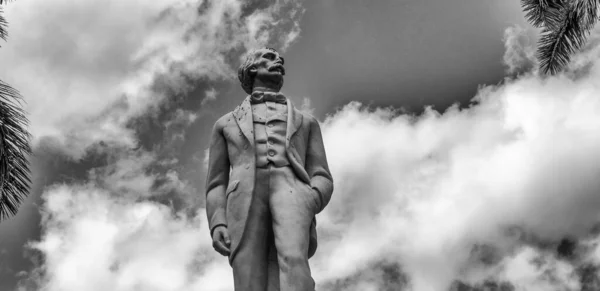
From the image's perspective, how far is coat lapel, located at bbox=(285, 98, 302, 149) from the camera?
9.46 metres

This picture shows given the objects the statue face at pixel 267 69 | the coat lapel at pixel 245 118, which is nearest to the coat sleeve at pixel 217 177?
the coat lapel at pixel 245 118

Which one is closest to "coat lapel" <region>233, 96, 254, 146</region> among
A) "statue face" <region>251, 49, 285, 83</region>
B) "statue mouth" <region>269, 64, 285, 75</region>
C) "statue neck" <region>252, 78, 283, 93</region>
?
"statue neck" <region>252, 78, 283, 93</region>

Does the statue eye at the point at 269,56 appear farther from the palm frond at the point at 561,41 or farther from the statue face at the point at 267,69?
the palm frond at the point at 561,41

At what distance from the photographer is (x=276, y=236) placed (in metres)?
8.84

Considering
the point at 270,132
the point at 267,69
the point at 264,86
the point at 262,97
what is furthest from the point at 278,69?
the point at 270,132

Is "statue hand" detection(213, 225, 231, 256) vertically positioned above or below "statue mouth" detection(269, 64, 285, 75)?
below

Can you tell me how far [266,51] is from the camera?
10.2 m

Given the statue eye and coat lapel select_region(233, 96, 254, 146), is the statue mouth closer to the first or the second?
the statue eye

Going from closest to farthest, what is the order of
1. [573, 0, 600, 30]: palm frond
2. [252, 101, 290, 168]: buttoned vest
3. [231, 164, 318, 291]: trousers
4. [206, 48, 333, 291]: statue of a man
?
[231, 164, 318, 291]: trousers < [206, 48, 333, 291]: statue of a man < [252, 101, 290, 168]: buttoned vest < [573, 0, 600, 30]: palm frond

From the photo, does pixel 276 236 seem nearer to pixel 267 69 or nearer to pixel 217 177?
pixel 217 177

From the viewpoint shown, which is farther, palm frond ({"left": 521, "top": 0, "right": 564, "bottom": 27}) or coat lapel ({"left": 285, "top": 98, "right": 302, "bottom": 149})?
palm frond ({"left": 521, "top": 0, "right": 564, "bottom": 27})

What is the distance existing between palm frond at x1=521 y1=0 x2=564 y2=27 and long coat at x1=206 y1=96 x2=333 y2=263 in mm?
9648

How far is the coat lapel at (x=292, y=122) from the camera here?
946cm

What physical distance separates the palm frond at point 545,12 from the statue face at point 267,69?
949 cm
